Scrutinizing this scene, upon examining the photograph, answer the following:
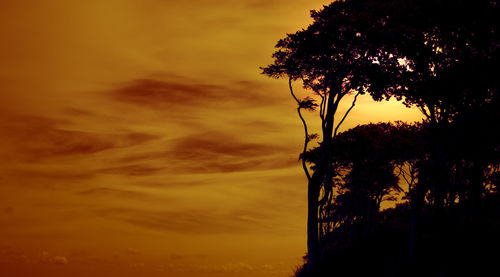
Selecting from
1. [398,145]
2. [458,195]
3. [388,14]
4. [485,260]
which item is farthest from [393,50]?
[458,195]

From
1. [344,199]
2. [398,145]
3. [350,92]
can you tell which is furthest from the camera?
[344,199]

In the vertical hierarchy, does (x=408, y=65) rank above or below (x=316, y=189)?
above

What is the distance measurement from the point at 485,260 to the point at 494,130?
524 inches

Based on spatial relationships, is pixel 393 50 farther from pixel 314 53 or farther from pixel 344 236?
pixel 344 236

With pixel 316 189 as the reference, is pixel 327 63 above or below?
above

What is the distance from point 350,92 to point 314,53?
337 centimetres

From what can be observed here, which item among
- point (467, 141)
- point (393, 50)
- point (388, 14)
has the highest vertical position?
point (388, 14)

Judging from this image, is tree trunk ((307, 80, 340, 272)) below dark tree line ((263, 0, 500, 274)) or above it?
below

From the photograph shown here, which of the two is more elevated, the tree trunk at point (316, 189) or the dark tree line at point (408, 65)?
the dark tree line at point (408, 65)

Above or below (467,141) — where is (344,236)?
below

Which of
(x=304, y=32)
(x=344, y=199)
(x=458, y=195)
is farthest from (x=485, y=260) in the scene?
(x=344, y=199)

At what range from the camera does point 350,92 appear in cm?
2941

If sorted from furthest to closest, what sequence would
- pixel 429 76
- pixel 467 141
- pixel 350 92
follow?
pixel 467 141
pixel 350 92
pixel 429 76

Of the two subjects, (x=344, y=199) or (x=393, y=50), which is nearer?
(x=393, y=50)
